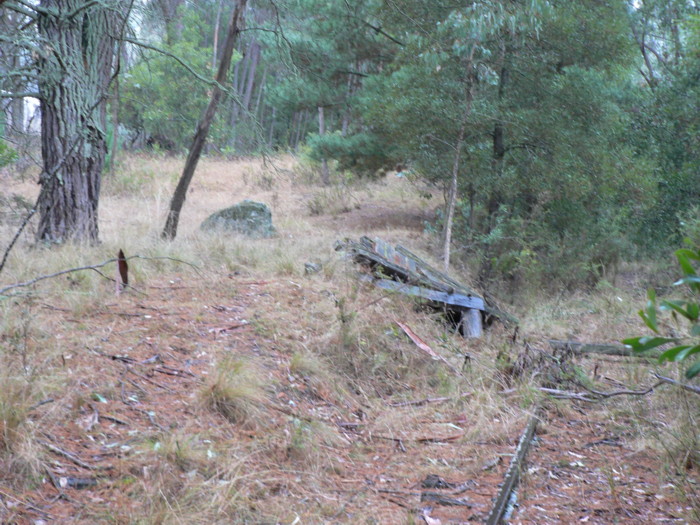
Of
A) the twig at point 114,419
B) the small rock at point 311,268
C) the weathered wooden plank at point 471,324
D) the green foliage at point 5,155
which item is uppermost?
the green foliage at point 5,155

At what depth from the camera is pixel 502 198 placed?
42.2 feet

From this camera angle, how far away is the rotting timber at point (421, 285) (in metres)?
7.64

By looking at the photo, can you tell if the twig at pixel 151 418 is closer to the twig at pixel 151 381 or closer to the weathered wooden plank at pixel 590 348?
the twig at pixel 151 381

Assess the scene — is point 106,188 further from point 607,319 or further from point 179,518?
point 179,518

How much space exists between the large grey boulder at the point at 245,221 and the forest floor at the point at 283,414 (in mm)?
4486

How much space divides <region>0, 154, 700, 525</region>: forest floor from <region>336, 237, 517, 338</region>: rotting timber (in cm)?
23

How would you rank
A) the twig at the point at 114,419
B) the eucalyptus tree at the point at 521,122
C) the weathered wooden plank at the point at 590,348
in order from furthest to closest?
the eucalyptus tree at the point at 521,122
the weathered wooden plank at the point at 590,348
the twig at the point at 114,419

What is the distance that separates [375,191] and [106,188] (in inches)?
322

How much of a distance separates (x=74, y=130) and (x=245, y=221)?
5182 millimetres

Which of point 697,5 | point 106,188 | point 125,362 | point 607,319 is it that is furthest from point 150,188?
point 697,5

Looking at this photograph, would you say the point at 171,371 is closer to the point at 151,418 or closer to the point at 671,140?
the point at 151,418

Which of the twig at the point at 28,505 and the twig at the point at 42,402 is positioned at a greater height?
the twig at the point at 42,402

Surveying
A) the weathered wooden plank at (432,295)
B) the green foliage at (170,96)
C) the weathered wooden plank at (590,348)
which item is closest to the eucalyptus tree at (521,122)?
the weathered wooden plank at (432,295)

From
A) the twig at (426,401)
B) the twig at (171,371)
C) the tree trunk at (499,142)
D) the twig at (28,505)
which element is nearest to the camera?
the twig at (28,505)
